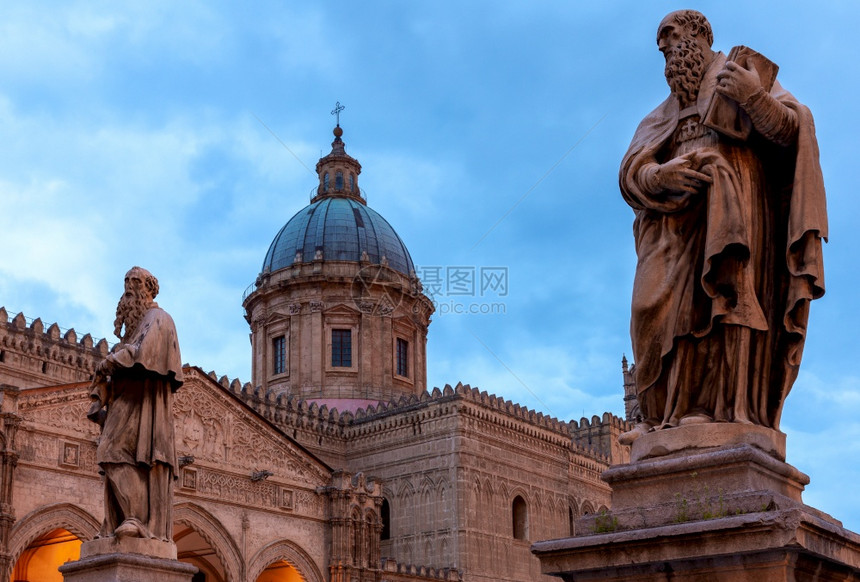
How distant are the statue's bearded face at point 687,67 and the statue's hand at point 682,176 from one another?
0.34 meters

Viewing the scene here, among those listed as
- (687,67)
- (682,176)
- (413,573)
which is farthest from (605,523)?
(413,573)

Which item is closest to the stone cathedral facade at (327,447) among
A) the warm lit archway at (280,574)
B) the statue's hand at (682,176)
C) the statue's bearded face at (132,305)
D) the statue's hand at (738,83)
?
the warm lit archway at (280,574)

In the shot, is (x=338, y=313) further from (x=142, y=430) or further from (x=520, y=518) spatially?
(x=142, y=430)

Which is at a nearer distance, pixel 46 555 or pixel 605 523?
pixel 605 523

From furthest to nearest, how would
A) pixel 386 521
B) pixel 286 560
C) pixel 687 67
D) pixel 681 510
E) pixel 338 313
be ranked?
pixel 338 313 < pixel 386 521 < pixel 286 560 < pixel 687 67 < pixel 681 510

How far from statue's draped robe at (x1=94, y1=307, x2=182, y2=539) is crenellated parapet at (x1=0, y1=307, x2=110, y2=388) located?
→ 23806 mm

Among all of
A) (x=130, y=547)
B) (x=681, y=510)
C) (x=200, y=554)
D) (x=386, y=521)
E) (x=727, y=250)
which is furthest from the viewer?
(x=386, y=521)

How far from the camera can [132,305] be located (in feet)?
22.8

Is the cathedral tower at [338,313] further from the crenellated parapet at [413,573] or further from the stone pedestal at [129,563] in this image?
the stone pedestal at [129,563]

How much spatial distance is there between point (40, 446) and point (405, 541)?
49.8 feet

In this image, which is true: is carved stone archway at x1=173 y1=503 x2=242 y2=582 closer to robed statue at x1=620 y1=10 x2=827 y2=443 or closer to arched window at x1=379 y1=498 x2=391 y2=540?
arched window at x1=379 y1=498 x2=391 y2=540

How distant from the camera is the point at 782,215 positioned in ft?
14.0

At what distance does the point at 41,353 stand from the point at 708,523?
28835 millimetres

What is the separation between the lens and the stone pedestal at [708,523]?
3518 mm
